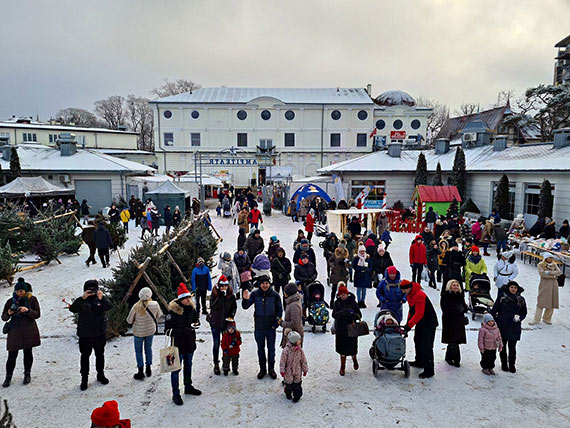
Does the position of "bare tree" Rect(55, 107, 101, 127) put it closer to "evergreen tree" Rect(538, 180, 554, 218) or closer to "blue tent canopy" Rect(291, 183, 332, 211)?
"blue tent canopy" Rect(291, 183, 332, 211)

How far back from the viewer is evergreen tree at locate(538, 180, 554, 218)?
18016mm

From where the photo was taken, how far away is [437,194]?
843 inches

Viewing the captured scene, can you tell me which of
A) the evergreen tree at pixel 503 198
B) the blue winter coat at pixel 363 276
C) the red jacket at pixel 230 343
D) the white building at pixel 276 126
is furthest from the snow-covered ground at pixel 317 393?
the white building at pixel 276 126

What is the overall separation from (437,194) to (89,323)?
1942 cm

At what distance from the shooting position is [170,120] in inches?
1815

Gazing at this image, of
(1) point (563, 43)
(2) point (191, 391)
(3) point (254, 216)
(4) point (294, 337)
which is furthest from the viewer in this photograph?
(1) point (563, 43)

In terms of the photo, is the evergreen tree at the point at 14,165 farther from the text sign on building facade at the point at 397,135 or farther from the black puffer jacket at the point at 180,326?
the text sign on building facade at the point at 397,135

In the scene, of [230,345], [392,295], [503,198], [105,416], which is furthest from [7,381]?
[503,198]

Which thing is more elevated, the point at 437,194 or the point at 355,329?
the point at 437,194

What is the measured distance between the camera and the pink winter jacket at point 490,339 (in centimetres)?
622

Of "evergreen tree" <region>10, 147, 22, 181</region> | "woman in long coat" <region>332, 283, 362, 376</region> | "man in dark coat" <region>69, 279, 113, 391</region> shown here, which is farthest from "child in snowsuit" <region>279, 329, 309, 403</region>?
"evergreen tree" <region>10, 147, 22, 181</region>

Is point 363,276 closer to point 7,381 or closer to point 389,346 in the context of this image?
point 389,346

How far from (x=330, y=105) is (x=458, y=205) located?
2796 centimetres

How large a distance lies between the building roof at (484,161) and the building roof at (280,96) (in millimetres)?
20496
